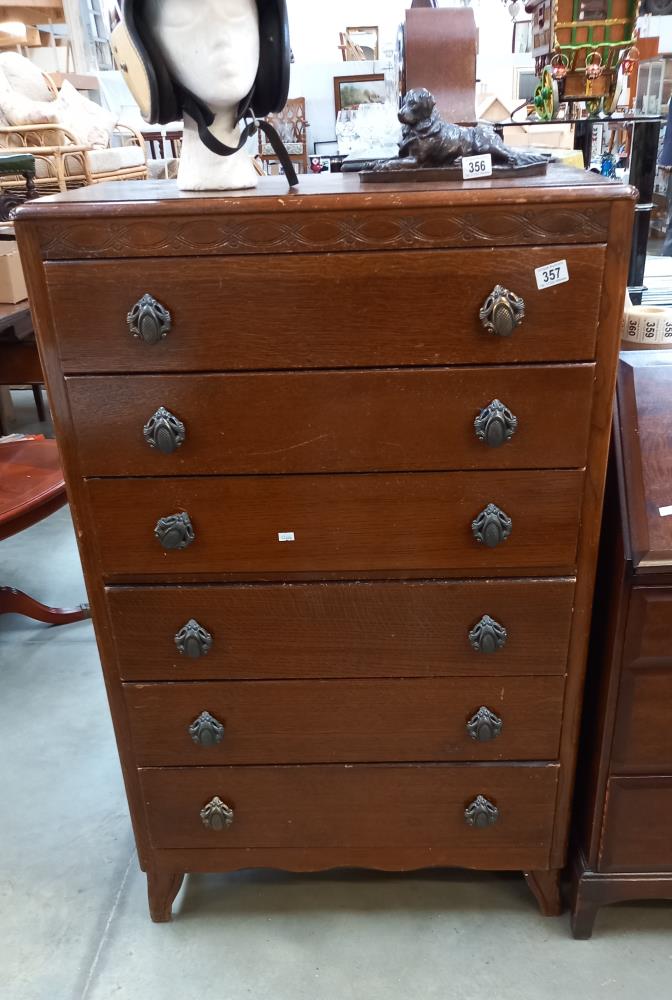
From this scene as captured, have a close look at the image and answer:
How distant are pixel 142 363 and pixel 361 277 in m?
0.32

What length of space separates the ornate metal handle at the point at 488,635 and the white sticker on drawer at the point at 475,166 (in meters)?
0.65

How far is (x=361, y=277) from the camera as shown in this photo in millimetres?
1005

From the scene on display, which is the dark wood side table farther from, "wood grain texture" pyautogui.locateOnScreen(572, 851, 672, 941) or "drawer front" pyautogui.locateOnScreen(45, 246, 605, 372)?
"wood grain texture" pyautogui.locateOnScreen(572, 851, 672, 941)

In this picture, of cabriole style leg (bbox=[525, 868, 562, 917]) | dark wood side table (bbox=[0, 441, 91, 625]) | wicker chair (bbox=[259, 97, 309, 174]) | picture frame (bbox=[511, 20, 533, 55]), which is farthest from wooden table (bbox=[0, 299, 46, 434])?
picture frame (bbox=[511, 20, 533, 55])

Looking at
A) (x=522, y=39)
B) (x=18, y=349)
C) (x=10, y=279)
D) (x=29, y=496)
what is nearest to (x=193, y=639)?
(x=29, y=496)

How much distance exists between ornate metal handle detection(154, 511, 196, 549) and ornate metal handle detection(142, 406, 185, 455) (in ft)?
0.37

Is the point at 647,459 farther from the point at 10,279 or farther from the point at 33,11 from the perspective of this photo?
the point at 33,11

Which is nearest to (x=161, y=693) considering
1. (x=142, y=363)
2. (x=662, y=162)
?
(x=142, y=363)

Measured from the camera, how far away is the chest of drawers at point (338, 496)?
1.00 meters

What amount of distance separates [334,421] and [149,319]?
0.28 metres

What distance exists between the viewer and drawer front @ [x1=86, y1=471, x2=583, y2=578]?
1.13 metres

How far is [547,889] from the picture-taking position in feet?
4.81

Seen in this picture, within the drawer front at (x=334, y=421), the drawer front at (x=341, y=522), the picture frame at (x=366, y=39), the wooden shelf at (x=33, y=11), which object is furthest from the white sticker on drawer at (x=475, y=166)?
the picture frame at (x=366, y=39)

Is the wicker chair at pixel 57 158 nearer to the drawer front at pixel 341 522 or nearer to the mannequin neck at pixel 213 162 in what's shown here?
the mannequin neck at pixel 213 162
